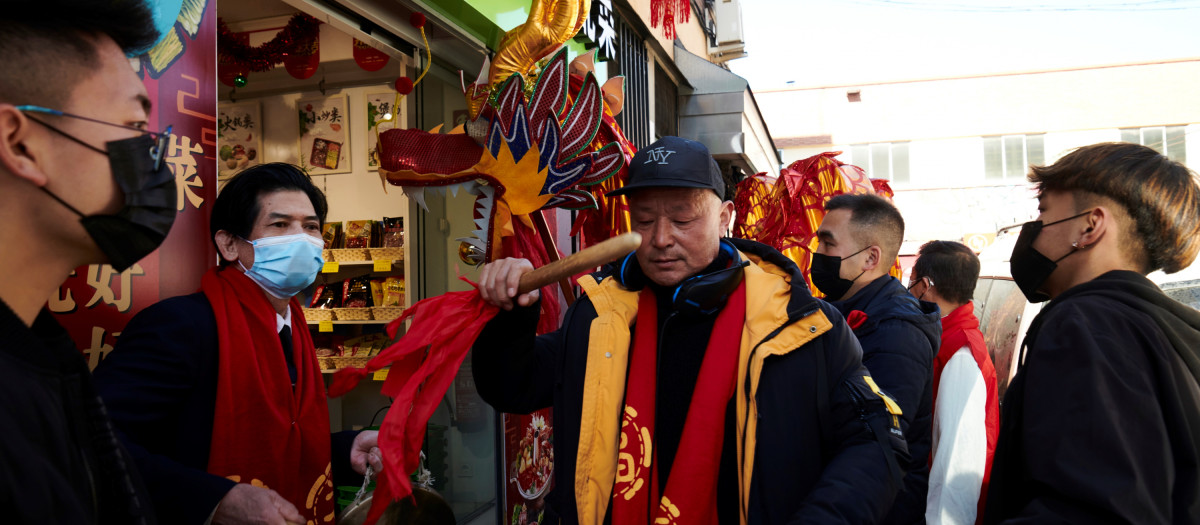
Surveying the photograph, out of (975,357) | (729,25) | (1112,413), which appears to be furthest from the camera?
(729,25)

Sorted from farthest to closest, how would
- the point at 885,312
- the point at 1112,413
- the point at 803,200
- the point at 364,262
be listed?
the point at 803,200
the point at 364,262
the point at 885,312
the point at 1112,413

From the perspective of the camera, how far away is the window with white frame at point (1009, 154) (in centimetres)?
2516

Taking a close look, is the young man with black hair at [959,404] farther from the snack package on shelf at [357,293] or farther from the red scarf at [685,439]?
the snack package on shelf at [357,293]

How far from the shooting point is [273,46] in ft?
15.4

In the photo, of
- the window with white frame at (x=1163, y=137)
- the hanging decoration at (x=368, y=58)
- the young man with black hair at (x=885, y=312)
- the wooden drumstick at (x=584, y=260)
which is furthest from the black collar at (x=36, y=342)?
the window with white frame at (x=1163, y=137)

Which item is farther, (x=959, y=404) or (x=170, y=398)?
(x=959, y=404)

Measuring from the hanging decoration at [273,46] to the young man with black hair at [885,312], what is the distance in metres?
3.54

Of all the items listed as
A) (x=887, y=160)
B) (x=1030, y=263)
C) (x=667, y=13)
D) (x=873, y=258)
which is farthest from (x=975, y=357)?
(x=887, y=160)

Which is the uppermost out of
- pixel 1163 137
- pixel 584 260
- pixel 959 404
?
pixel 1163 137

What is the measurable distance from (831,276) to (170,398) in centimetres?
291

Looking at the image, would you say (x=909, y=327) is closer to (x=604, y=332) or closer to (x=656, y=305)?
(x=656, y=305)

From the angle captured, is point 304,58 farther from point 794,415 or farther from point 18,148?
point 794,415

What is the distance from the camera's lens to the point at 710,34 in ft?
35.6

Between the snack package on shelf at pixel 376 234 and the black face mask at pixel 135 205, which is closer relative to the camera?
the black face mask at pixel 135 205
